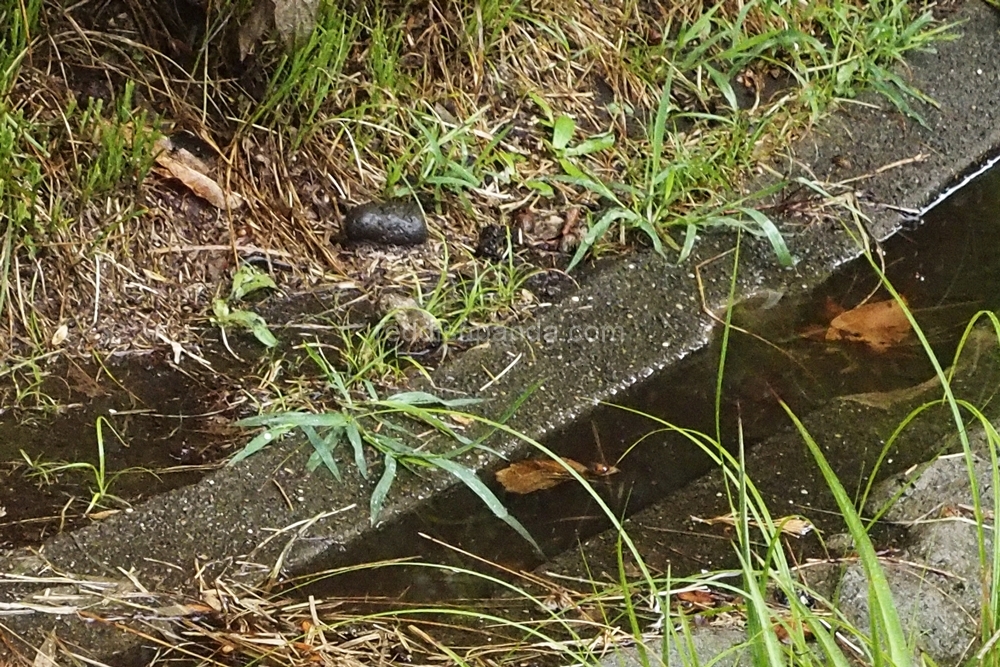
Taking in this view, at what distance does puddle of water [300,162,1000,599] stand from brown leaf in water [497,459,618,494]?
0.02m

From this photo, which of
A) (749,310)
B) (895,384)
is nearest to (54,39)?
(749,310)

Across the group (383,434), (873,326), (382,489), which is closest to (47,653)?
(382,489)

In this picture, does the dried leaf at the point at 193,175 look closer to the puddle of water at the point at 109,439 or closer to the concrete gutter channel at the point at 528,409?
the puddle of water at the point at 109,439

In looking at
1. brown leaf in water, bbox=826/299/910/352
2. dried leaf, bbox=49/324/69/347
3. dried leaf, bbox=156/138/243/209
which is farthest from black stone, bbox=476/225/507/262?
dried leaf, bbox=49/324/69/347

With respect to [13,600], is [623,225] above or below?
above

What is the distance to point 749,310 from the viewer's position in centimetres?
279

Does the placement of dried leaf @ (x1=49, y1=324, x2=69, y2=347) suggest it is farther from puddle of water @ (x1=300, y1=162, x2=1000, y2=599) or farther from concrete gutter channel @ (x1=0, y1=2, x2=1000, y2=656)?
puddle of water @ (x1=300, y1=162, x2=1000, y2=599)

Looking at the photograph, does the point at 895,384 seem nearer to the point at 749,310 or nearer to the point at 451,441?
the point at 749,310

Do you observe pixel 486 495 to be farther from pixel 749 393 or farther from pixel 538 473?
pixel 749 393

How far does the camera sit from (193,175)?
2650 mm

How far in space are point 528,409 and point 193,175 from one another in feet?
3.54

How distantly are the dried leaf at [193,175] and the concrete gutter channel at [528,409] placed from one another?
78cm

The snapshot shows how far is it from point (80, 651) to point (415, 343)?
104 centimetres

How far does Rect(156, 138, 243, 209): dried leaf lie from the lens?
2.63 m
